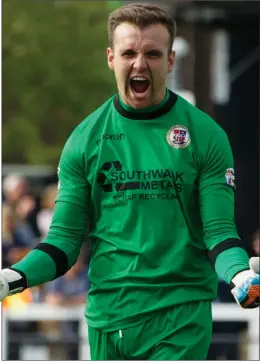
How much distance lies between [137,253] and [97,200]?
14.9 inches

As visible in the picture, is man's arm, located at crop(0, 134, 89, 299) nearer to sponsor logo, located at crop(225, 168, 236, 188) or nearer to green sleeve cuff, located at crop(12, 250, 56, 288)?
green sleeve cuff, located at crop(12, 250, 56, 288)

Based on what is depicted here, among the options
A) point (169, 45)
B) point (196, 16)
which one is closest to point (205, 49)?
point (196, 16)

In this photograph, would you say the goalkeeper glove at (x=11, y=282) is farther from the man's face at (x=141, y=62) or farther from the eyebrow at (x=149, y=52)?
the eyebrow at (x=149, y=52)

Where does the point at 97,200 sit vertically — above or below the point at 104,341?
above

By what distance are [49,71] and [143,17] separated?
70.2 ft

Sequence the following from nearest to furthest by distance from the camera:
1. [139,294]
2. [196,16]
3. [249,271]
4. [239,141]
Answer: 1. [249,271]
2. [139,294]
3. [196,16]
4. [239,141]

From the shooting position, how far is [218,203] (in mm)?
5953

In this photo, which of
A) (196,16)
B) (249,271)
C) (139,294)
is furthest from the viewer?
(196,16)

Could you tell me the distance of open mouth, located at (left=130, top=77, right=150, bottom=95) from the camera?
6000 mm

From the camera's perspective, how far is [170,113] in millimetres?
6125

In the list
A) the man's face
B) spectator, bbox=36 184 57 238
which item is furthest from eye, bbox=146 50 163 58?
spectator, bbox=36 184 57 238

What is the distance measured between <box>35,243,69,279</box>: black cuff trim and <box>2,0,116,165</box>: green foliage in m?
20.2

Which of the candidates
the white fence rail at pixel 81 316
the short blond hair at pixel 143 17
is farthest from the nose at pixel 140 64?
the white fence rail at pixel 81 316

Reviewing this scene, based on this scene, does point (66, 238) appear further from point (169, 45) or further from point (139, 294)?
point (169, 45)
